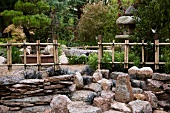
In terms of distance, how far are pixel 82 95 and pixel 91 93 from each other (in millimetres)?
221

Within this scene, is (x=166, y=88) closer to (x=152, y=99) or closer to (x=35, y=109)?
(x=152, y=99)

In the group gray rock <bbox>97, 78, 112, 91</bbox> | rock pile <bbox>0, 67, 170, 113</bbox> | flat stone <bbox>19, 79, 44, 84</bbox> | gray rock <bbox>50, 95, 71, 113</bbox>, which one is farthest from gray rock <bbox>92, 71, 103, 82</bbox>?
gray rock <bbox>50, 95, 71, 113</bbox>

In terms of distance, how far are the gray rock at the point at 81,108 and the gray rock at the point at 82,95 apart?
0.36m

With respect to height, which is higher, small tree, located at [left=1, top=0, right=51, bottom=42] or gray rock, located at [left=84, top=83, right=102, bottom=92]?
small tree, located at [left=1, top=0, right=51, bottom=42]

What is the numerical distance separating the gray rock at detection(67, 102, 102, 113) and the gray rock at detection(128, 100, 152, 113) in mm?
752

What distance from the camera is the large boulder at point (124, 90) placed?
648 centimetres

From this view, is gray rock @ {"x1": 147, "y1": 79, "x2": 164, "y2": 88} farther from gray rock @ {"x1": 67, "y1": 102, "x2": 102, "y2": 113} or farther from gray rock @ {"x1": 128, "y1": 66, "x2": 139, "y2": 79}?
gray rock @ {"x1": 67, "y1": 102, "x2": 102, "y2": 113}

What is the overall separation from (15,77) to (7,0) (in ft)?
25.9

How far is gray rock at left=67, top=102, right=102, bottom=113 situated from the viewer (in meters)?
5.69

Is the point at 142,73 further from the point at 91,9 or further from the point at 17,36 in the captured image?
the point at 91,9

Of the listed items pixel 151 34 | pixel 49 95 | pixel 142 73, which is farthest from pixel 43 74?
pixel 151 34

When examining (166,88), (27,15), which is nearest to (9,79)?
(27,15)

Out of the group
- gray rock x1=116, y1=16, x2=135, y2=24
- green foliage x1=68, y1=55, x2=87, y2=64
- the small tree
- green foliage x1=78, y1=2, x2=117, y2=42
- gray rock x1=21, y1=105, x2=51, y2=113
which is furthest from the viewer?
green foliage x1=78, y1=2, x2=117, y2=42

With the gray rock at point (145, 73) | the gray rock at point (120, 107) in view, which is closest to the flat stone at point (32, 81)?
the gray rock at point (120, 107)
